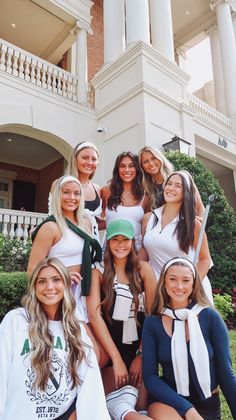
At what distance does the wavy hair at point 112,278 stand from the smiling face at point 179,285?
0.94 feet

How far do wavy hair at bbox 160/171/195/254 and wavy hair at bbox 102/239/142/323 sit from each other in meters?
0.37

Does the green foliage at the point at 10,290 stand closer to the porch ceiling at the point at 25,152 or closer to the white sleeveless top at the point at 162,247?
the white sleeveless top at the point at 162,247

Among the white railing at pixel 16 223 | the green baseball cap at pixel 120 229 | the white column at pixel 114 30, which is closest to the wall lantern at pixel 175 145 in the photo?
the white column at pixel 114 30

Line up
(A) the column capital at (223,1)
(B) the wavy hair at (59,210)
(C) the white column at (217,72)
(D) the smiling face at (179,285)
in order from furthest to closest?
(C) the white column at (217,72)
(A) the column capital at (223,1)
(B) the wavy hair at (59,210)
(D) the smiling face at (179,285)

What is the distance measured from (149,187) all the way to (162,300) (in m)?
1.21

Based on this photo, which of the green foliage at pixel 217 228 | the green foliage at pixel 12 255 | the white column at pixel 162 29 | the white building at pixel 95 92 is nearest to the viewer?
the green foliage at pixel 12 255

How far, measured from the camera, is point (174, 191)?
102 inches

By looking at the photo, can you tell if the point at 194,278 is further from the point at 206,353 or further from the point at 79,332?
the point at 79,332

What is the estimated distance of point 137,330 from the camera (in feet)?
7.38

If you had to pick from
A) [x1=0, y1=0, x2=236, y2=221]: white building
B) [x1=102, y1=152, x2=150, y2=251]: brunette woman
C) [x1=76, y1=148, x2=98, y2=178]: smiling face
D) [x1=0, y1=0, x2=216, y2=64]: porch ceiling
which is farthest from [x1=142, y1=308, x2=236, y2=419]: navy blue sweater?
[x1=0, y1=0, x2=216, y2=64]: porch ceiling

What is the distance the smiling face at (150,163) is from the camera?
2.97m

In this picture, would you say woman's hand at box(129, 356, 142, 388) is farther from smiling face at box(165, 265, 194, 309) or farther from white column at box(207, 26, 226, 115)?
white column at box(207, 26, 226, 115)

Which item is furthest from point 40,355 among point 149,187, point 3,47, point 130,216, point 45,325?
point 3,47

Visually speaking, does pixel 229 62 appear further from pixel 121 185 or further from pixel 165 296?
pixel 165 296
